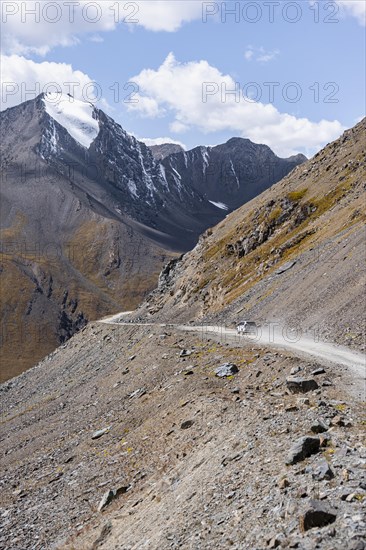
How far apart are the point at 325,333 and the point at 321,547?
122 ft

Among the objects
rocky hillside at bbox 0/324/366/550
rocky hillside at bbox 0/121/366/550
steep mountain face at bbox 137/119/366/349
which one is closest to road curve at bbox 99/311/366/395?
rocky hillside at bbox 0/121/366/550

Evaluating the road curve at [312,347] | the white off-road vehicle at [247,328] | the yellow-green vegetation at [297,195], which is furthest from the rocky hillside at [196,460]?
the yellow-green vegetation at [297,195]

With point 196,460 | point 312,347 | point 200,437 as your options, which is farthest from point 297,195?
point 196,460

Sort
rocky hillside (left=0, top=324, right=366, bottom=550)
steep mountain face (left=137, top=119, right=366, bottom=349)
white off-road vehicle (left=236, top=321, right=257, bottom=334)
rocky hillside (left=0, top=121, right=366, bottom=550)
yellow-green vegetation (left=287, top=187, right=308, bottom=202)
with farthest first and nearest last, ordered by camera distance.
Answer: yellow-green vegetation (left=287, top=187, right=308, bottom=202), steep mountain face (left=137, top=119, right=366, bottom=349), white off-road vehicle (left=236, top=321, right=257, bottom=334), rocky hillside (left=0, top=121, right=366, bottom=550), rocky hillside (left=0, top=324, right=366, bottom=550)

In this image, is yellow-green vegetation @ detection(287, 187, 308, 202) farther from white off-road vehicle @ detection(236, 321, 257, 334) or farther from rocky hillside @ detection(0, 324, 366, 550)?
rocky hillside @ detection(0, 324, 366, 550)

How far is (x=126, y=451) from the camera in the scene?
2591 cm

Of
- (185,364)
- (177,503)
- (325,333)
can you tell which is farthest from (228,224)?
(177,503)

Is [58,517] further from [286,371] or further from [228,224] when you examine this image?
[228,224]

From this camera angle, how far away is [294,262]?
75.6 m

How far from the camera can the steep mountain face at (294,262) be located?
54.1 meters

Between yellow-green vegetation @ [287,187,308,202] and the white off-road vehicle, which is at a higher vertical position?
yellow-green vegetation @ [287,187,308,202]

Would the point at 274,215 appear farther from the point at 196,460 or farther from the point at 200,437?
the point at 196,460

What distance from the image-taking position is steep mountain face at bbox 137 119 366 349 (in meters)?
54.1

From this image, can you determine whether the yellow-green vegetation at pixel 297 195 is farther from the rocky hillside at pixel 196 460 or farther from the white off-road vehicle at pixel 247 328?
the rocky hillside at pixel 196 460
